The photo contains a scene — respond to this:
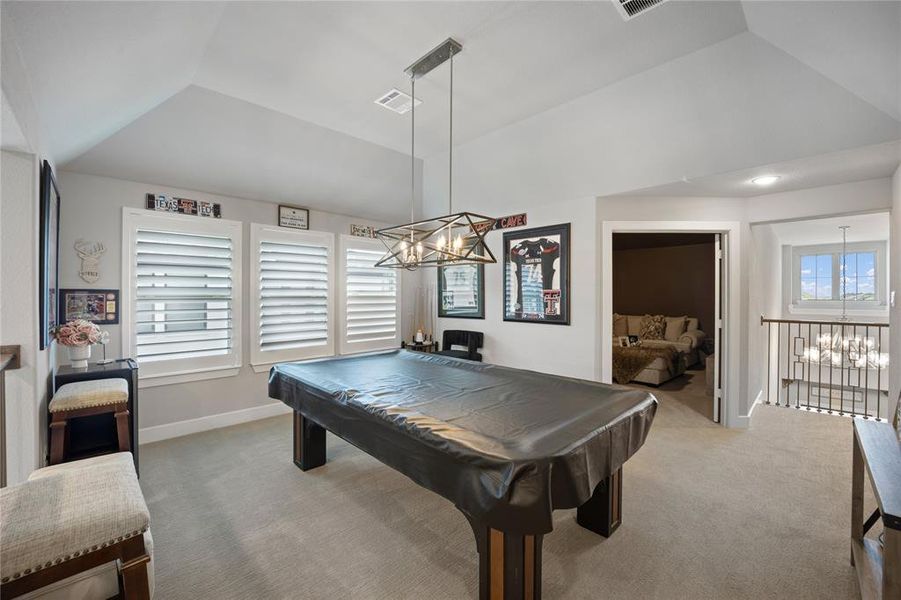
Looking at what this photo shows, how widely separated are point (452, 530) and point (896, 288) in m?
3.75

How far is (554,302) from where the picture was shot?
14.0ft

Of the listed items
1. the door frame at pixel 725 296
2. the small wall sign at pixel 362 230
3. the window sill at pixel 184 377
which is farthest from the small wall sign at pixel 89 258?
the door frame at pixel 725 296

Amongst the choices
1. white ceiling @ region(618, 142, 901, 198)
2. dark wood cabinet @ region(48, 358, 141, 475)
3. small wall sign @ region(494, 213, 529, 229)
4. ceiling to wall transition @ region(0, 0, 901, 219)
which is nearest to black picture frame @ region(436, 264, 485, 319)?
small wall sign @ region(494, 213, 529, 229)

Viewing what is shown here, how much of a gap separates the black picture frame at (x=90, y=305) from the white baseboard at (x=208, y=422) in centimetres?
109

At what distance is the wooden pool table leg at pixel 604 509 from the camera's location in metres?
2.16

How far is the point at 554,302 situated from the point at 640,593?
2852 mm

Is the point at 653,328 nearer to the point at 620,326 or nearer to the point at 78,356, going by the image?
the point at 620,326

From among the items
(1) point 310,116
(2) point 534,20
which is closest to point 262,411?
(1) point 310,116

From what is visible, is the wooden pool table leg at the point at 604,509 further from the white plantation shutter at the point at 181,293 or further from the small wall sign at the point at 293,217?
the small wall sign at the point at 293,217

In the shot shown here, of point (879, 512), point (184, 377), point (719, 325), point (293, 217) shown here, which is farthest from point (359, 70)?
point (719, 325)

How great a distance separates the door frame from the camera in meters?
3.85

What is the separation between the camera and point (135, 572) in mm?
1272

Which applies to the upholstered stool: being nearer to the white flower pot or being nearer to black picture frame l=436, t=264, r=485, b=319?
the white flower pot

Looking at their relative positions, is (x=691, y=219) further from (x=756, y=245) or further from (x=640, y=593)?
(x=640, y=593)
